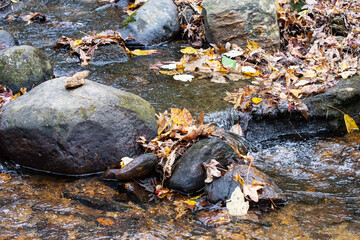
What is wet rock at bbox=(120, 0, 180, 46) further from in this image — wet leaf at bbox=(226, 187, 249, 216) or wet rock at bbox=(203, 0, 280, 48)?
wet leaf at bbox=(226, 187, 249, 216)

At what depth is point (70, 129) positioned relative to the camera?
3191 mm

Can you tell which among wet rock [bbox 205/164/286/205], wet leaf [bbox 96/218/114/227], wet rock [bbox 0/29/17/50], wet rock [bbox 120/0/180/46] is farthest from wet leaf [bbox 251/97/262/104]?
wet rock [bbox 0/29/17/50]

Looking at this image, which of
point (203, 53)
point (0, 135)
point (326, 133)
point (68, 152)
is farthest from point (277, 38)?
point (0, 135)

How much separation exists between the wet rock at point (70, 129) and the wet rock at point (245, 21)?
2.92m

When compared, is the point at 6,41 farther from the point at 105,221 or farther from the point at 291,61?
the point at 291,61

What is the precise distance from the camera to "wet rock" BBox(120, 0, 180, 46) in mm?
6410

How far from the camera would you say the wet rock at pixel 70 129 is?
127 inches

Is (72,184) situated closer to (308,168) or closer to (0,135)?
(0,135)

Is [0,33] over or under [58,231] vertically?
over

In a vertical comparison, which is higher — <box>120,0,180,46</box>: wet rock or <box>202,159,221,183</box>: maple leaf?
<box>120,0,180,46</box>: wet rock

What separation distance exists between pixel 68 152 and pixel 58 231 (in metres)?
0.90

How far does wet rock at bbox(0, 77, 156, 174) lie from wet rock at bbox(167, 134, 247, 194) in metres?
0.56

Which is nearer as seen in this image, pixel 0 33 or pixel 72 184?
pixel 72 184

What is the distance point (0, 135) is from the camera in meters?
3.37
